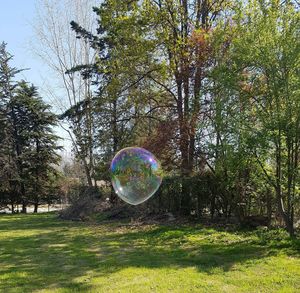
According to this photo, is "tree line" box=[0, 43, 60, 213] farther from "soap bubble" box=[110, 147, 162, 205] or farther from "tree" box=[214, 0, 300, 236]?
"tree" box=[214, 0, 300, 236]

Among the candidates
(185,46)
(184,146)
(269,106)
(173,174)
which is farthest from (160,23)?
(269,106)

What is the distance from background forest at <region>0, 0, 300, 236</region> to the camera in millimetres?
7586

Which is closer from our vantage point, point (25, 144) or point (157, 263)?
point (157, 263)

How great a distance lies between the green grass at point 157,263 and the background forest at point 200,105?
1612 millimetres

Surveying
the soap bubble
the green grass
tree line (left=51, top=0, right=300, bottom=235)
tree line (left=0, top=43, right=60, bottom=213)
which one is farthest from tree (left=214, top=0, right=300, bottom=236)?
tree line (left=0, top=43, right=60, bottom=213)

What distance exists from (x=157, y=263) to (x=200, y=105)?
244 inches

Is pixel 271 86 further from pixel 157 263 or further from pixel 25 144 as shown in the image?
pixel 25 144

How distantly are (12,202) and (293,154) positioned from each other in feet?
78.4

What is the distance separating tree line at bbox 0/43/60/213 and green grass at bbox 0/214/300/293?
1845cm

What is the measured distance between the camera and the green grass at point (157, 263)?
516 centimetres

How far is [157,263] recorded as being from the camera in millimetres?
6457

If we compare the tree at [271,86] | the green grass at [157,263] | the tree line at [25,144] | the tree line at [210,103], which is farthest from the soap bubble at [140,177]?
the tree line at [25,144]

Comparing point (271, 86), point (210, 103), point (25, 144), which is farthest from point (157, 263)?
point (25, 144)

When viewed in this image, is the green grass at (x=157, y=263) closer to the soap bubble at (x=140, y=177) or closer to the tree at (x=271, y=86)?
the tree at (x=271, y=86)
